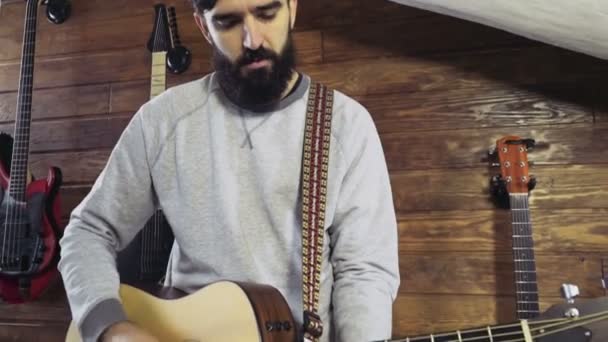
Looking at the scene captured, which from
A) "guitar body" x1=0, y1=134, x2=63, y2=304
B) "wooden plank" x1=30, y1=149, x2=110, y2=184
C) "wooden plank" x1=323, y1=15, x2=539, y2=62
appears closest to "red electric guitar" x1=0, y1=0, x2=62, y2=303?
"guitar body" x1=0, y1=134, x2=63, y2=304

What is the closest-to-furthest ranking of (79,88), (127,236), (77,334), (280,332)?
(280,332), (77,334), (127,236), (79,88)

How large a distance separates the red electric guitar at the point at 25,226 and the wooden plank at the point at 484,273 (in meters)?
1.05

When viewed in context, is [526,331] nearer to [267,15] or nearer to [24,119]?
[267,15]

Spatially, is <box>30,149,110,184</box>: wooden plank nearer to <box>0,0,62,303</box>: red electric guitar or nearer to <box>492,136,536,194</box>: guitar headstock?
<box>0,0,62,303</box>: red electric guitar

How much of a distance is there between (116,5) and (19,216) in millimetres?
821

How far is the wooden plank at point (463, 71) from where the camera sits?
1.27m

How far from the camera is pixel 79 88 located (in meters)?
1.74

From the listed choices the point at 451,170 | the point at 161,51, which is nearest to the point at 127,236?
the point at 161,51

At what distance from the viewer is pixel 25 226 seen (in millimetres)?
1430

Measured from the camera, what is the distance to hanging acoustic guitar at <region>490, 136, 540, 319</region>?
1.15 m

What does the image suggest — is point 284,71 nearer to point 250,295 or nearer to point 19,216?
point 250,295

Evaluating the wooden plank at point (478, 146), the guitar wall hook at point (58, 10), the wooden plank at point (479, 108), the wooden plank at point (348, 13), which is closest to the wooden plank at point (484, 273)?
the wooden plank at point (478, 146)

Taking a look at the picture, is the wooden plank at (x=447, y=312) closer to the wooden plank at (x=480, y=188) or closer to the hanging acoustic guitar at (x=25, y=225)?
the wooden plank at (x=480, y=188)

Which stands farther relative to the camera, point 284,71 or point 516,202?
point 516,202
